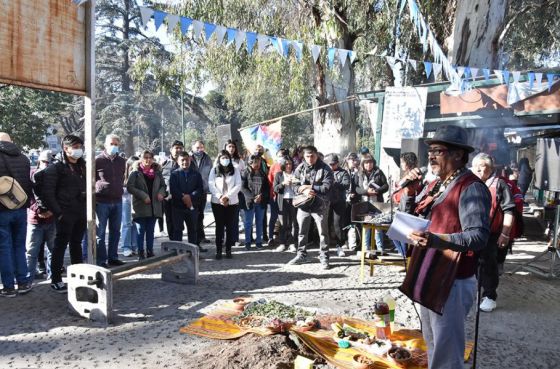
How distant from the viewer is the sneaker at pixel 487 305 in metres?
5.18

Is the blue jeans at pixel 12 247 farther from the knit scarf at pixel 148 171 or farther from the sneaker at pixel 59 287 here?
the knit scarf at pixel 148 171

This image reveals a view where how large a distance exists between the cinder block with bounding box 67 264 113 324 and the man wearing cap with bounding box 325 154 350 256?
14.4ft

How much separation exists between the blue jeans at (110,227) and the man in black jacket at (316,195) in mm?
2761

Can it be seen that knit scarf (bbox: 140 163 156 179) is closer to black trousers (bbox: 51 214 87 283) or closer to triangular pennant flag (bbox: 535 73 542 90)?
black trousers (bbox: 51 214 87 283)

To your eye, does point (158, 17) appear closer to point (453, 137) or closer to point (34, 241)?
point (34, 241)

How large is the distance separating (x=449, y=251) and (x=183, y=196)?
5.29m

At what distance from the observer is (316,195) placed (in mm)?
6949

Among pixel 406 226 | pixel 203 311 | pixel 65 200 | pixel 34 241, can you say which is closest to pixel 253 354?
pixel 203 311

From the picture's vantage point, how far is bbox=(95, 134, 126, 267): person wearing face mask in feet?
21.9

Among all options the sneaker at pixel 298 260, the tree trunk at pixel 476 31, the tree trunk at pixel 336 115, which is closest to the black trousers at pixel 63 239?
the sneaker at pixel 298 260

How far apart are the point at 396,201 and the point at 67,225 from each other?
4648 millimetres

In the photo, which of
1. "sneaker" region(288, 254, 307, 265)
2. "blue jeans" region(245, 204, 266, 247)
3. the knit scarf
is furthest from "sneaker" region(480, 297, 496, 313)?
the knit scarf

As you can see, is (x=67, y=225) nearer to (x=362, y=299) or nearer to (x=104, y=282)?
(x=104, y=282)

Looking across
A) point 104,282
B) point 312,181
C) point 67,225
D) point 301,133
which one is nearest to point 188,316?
point 104,282
